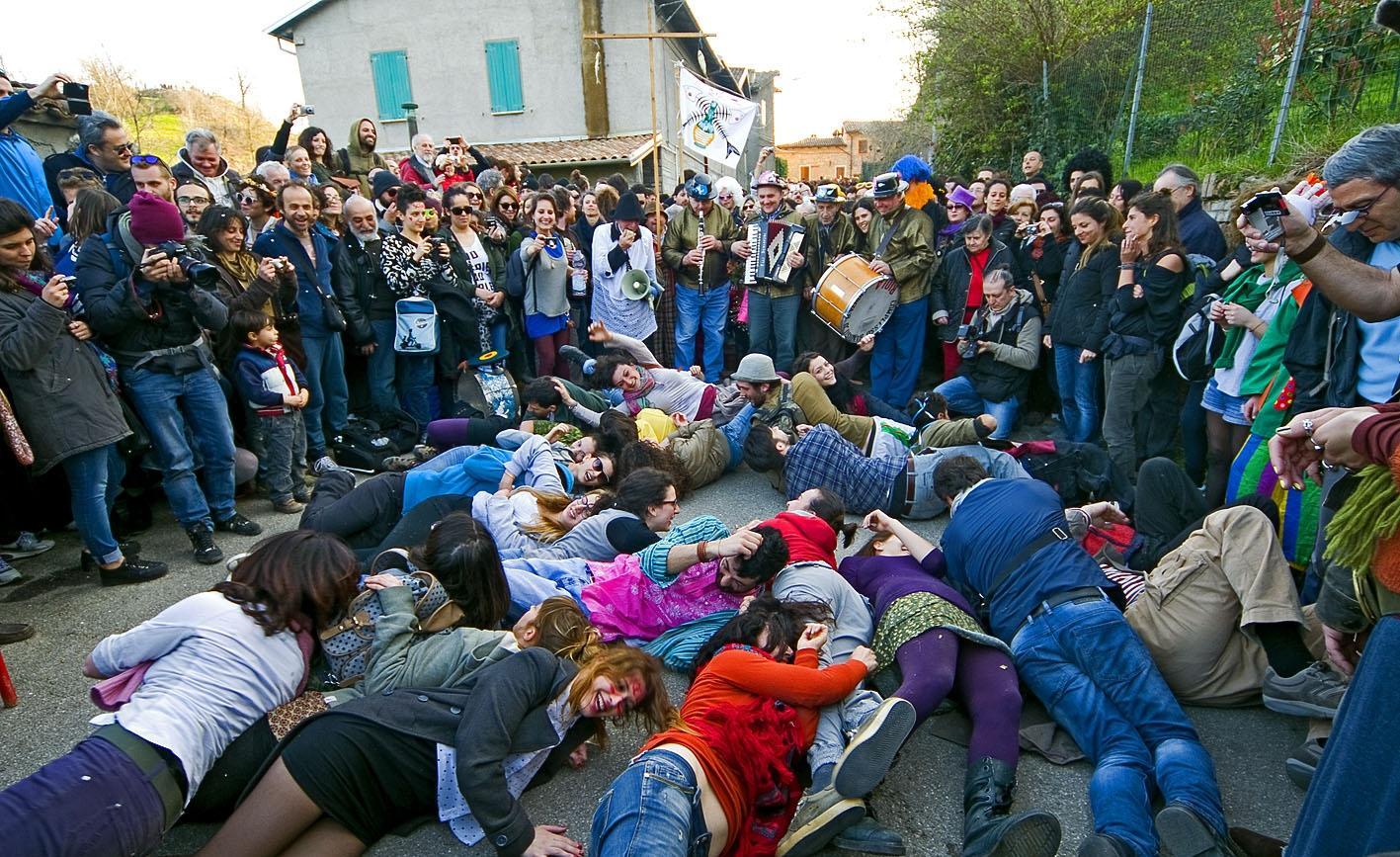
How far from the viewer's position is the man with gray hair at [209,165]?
6.81 meters

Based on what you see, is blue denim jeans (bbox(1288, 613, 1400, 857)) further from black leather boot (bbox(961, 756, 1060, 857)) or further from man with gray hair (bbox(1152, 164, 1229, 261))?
man with gray hair (bbox(1152, 164, 1229, 261))

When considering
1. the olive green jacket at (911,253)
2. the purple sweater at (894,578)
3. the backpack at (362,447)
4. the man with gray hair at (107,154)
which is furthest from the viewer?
the olive green jacket at (911,253)

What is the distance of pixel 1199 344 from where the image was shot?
4867 millimetres

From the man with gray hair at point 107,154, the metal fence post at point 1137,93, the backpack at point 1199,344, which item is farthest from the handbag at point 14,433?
the metal fence post at point 1137,93

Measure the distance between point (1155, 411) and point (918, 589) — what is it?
10.2 feet

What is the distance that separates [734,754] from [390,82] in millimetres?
20982

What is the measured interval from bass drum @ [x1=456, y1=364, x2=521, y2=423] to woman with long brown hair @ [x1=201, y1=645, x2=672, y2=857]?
426cm

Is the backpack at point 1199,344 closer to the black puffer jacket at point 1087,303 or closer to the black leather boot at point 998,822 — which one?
the black puffer jacket at point 1087,303

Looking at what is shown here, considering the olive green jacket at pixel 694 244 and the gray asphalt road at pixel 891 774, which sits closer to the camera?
the gray asphalt road at pixel 891 774

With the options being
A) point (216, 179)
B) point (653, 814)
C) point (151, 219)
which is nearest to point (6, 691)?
point (151, 219)

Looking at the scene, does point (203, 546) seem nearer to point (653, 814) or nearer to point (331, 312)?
point (331, 312)

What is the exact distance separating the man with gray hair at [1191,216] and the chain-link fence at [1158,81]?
1599mm

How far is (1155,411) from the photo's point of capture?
5.42m

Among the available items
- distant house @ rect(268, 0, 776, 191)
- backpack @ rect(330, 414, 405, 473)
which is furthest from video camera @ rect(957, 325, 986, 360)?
distant house @ rect(268, 0, 776, 191)
